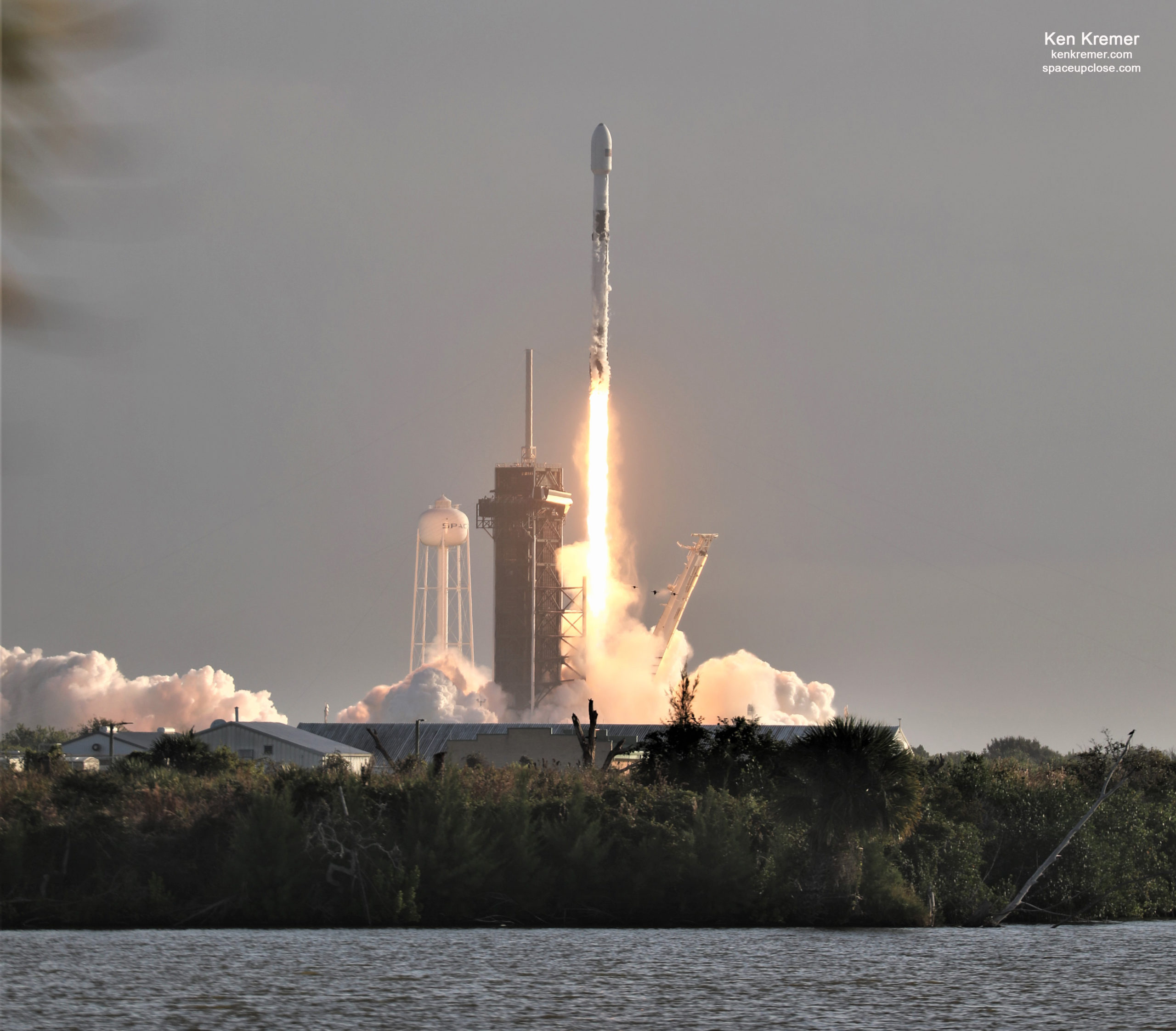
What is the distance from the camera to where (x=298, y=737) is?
128000 mm

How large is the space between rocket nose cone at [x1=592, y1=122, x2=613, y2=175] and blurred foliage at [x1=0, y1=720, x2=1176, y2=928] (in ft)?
254

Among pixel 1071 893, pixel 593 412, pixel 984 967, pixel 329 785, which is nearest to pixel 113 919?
pixel 329 785

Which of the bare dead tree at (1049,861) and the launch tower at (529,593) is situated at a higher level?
the launch tower at (529,593)

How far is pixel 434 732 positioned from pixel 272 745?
2021cm

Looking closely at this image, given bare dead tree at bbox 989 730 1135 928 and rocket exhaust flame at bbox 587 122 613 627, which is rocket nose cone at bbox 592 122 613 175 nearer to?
rocket exhaust flame at bbox 587 122 613 627

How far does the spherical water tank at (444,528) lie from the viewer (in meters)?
172

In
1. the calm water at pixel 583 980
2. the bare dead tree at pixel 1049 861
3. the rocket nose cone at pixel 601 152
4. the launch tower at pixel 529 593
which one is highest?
the rocket nose cone at pixel 601 152

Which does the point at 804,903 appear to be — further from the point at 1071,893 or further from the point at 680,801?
the point at 1071,893

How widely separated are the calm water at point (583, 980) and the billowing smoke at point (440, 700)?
8707 cm

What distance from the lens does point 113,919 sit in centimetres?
7525

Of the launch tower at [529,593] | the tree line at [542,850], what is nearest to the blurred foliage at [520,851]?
the tree line at [542,850]

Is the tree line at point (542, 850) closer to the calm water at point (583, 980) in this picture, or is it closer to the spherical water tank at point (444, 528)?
the calm water at point (583, 980)

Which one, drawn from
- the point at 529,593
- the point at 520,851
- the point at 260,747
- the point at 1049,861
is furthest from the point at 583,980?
the point at 529,593

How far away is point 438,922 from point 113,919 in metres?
12.5
